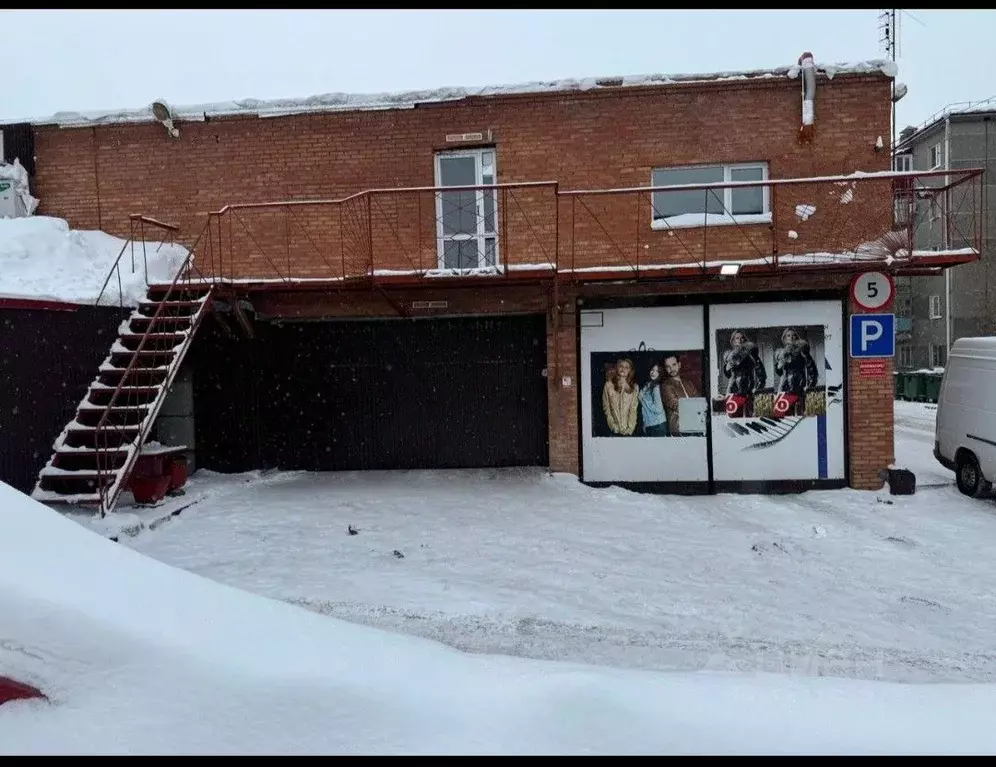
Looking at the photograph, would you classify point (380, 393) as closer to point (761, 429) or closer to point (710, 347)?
point (710, 347)

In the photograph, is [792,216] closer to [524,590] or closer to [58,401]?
[524,590]

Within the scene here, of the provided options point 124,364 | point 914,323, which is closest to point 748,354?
point 124,364

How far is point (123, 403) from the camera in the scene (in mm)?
8227

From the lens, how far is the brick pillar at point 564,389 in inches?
382

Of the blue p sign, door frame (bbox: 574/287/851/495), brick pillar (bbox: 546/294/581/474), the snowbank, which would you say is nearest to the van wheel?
door frame (bbox: 574/287/851/495)

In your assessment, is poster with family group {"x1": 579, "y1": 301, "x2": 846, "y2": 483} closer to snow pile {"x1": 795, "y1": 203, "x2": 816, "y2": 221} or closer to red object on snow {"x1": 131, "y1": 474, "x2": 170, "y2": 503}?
snow pile {"x1": 795, "y1": 203, "x2": 816, "y2": 221}

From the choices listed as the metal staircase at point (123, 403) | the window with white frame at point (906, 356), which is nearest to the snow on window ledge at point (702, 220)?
the metal staircase at point (123, 403)

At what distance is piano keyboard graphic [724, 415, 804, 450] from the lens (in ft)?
31.3

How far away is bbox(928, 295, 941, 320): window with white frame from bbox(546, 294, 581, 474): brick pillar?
98.9 feet

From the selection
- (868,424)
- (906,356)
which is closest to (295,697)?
(868,424)

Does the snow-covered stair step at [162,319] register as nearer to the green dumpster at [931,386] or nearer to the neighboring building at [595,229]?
the neighboring building at [595,229]

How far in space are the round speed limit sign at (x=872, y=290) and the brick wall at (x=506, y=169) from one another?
1.78 feet
